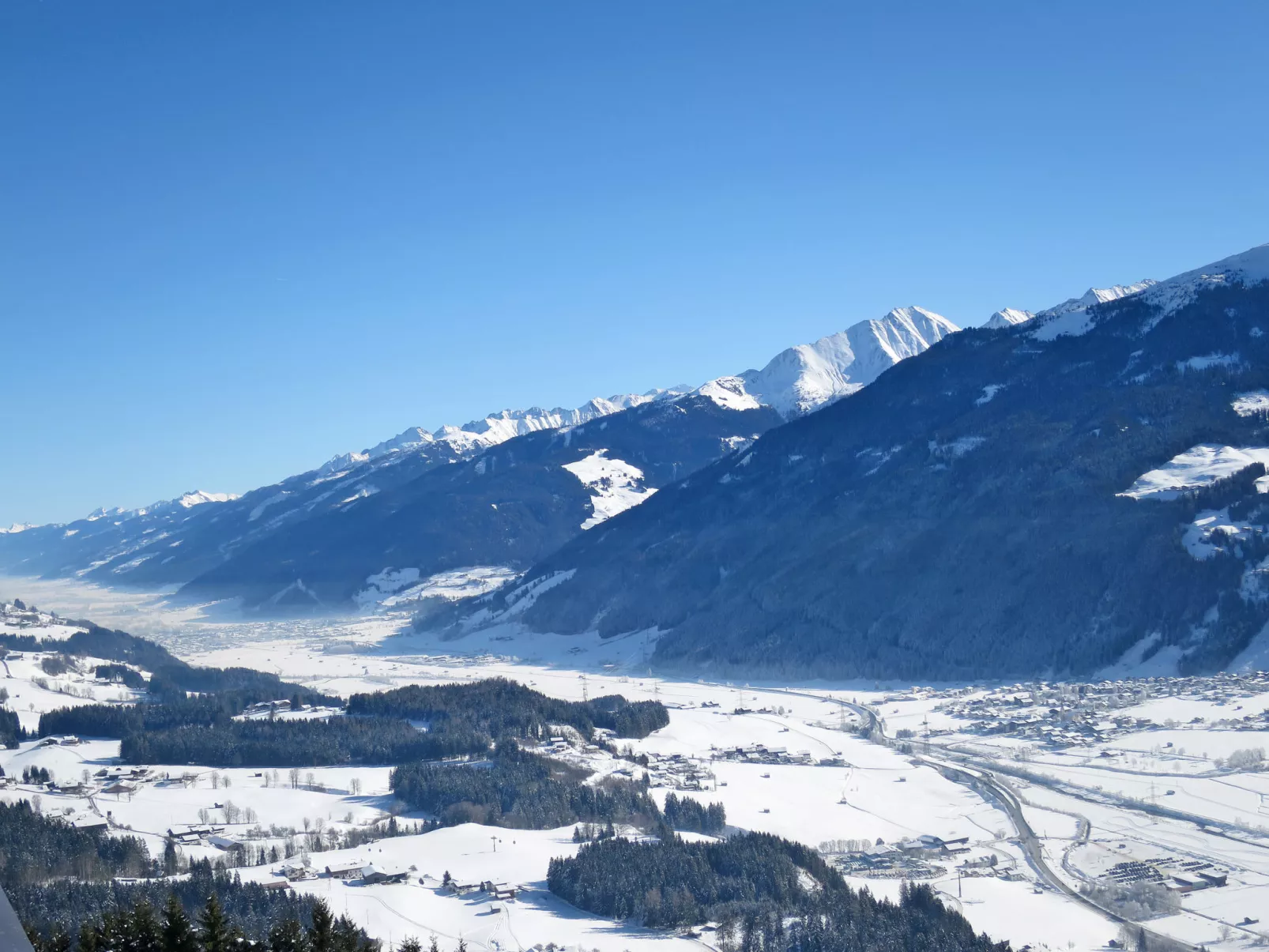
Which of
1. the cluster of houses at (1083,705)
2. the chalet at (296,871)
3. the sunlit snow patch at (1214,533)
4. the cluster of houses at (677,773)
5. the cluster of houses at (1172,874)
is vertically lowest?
the cluster of houses at (1083,705)

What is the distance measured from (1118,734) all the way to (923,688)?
4345cm

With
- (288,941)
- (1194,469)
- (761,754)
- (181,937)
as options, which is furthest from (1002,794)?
(1194,469)

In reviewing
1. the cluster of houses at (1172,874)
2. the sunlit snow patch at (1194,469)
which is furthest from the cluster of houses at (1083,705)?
the sunlit snow patch at (1194,469)

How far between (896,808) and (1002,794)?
29.5 ft

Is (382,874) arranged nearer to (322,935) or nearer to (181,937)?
(322,935)

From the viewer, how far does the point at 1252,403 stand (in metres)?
192

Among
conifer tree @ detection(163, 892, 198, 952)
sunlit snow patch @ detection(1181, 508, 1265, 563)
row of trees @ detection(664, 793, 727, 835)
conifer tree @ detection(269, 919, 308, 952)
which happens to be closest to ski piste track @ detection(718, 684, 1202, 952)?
row of trees @ detection(664, 793, 727, 835)

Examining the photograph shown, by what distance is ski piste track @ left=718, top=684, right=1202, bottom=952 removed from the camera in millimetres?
64812

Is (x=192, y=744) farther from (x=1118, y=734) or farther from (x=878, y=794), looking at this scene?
(x=1118, y=734)

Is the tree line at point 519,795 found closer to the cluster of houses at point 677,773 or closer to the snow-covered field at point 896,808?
the snow-covered field at point 896,808

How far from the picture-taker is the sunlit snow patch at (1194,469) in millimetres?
172500

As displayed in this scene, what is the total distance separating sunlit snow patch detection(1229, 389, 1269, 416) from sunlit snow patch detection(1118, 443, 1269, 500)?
1134cm

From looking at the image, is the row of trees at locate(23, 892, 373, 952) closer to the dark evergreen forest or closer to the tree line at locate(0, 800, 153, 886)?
the dark evergreen forest

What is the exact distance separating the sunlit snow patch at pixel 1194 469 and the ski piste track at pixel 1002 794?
2237 inches
